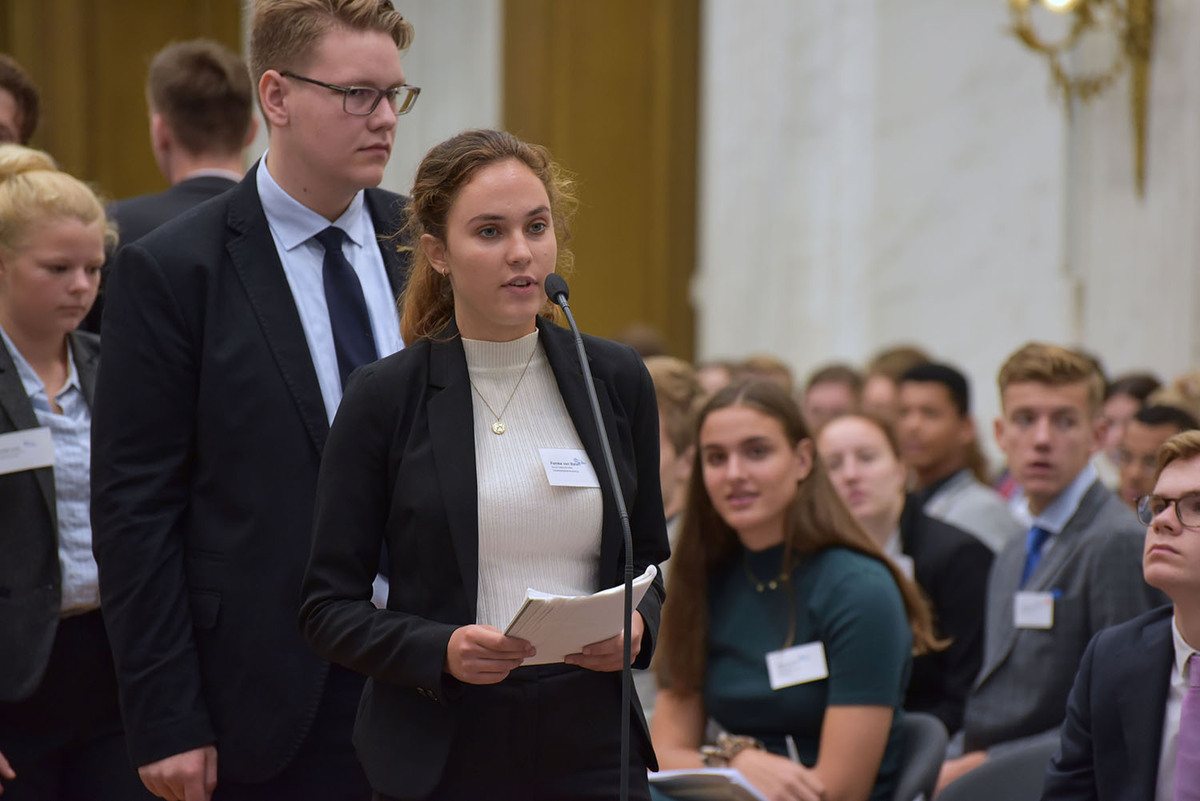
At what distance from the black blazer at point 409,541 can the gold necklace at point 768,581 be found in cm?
134

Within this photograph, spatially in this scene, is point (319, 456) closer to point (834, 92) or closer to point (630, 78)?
point (834, 92)

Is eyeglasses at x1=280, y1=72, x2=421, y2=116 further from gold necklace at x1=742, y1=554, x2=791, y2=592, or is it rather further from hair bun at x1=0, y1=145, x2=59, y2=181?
gold necklace at x1=742, y1=554, x2=791, y2=592

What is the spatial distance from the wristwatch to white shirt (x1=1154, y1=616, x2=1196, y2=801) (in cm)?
94

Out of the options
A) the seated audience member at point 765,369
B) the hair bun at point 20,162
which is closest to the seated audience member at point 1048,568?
the seated audience member at point 765,369

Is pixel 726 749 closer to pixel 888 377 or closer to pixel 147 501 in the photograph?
pixel 147 501

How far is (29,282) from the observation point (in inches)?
102

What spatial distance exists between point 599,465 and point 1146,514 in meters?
1.08

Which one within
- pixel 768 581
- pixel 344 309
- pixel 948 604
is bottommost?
pixel 948 604

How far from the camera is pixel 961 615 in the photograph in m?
3.95

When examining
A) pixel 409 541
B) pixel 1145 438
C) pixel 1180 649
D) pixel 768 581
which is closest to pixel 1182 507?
pixel 1180 649

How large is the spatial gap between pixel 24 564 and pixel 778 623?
5.14 ft

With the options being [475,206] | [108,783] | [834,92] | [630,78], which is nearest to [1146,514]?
[475,206]

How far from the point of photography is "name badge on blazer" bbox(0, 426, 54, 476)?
2.47 metres

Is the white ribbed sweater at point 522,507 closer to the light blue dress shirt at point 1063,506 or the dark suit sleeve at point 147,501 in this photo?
the dark suit sleeve at point 147,501
